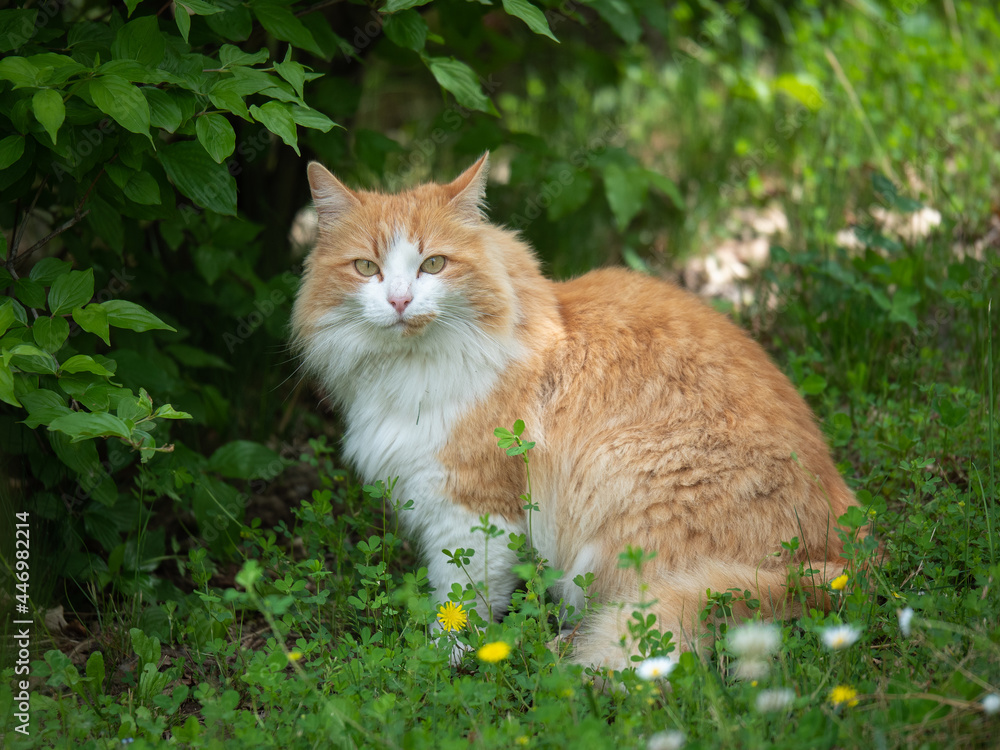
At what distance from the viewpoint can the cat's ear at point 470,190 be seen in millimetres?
2799

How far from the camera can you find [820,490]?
2.51 metres

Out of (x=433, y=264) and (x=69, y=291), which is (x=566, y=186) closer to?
(x=433, y=264)

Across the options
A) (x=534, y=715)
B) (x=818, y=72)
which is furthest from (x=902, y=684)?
(x=818, y=72)

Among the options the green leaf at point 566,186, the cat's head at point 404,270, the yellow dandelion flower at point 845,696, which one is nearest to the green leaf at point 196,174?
the cat's head at point 404,270

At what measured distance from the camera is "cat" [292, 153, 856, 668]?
8.07 ft

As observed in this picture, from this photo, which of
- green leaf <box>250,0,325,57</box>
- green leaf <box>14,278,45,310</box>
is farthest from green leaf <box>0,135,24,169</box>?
green leaf <box>250,0,325,57</box>

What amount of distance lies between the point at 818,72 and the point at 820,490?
154 inches

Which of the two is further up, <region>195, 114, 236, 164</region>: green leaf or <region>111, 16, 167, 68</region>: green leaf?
<region>111, 16, 167, 68</region>: green leaf

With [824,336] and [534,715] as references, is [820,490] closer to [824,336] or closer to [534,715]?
[534,715]

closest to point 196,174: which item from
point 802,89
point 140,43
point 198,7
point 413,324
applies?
point 140,43

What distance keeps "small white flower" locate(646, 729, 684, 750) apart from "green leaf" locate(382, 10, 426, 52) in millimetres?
2252

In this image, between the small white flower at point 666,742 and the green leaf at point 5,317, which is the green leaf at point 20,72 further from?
the small white flower at point 666,742

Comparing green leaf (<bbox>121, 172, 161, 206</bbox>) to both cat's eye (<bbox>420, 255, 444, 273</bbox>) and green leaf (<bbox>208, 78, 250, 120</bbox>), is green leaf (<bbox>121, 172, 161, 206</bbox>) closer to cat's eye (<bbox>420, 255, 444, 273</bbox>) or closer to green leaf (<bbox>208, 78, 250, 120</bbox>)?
green leaf (<bbox>208, 78, 250, 120</bbox>)

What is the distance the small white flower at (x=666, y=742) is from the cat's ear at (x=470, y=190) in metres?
1.76
